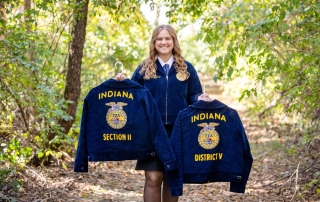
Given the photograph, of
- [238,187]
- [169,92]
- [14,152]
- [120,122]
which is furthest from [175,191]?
[14,152]

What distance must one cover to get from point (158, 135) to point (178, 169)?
13.4 inches

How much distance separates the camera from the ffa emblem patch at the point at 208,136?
4012 mm

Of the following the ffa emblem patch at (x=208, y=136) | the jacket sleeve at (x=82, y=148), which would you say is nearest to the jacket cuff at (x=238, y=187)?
Answer: the ffa emblem patch at (x=208, y=136)

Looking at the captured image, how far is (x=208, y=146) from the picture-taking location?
13.3 ft

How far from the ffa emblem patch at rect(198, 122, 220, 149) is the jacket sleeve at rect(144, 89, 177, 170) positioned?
1.02 ft

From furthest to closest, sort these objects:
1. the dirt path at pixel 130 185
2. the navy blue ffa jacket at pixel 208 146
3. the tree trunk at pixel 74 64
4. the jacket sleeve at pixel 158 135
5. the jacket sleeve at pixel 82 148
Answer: the tree trunk at pixel 74 64
the dirt path at pixel 130 185
the jacket sleeve at pixel 82 148
the navy blue ffa jacket at pixel 208 146
the jacket sleeve at pixel 158 135

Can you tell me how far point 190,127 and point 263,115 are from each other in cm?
1025

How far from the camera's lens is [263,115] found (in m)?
13.8

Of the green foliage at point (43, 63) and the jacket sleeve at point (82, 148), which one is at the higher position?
the green foliage at point (43, 63)

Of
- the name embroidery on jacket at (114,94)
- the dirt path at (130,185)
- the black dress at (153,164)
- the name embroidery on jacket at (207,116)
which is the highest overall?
the name embroidery on jacket at (114,94)

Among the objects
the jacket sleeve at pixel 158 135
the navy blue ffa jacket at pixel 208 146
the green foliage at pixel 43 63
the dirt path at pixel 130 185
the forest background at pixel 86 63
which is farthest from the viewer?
the dirt path at pixel 130 185

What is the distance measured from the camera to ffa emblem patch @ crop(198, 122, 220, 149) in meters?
4.01

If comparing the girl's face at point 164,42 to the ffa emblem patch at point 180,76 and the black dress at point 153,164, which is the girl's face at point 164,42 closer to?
the ffa emblem patch at point 180,76

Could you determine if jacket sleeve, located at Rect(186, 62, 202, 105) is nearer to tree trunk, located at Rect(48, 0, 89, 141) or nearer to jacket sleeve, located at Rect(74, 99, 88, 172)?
jacket sleeve, located at Rect(74, 99, 88, 172)
